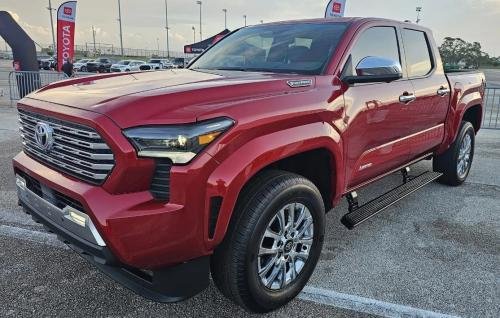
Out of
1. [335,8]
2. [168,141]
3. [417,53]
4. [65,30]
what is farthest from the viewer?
[65,30]

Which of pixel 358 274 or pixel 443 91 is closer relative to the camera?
pixel 358 274

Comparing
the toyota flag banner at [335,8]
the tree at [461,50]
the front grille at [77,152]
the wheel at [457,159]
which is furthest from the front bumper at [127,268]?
the tree at [461,50]

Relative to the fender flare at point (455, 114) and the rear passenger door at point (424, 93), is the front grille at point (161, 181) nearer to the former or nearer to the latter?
the rear passenger door at point (424, 93)

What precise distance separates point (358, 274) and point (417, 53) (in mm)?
2477

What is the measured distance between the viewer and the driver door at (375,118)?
3.35m

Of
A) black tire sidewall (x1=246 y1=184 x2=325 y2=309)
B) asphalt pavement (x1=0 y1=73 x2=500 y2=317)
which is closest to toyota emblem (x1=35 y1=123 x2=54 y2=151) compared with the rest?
asphalt pavement (x1=0 y1=73 x2=500 y2=317)

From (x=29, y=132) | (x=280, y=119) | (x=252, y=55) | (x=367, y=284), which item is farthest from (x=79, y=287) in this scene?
(x=252, y=55)

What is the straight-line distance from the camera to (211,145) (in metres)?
2.31

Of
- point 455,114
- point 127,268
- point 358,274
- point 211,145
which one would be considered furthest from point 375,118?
point 127,268

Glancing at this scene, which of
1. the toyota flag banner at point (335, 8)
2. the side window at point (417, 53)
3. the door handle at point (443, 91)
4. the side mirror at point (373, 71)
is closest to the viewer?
the side mirror at point (373, 71)

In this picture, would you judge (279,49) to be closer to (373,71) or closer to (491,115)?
(373,71)

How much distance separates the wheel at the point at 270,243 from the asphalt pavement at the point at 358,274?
7.8 inches

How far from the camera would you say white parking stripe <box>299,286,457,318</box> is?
2854mm

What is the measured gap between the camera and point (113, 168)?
7.37 ft
